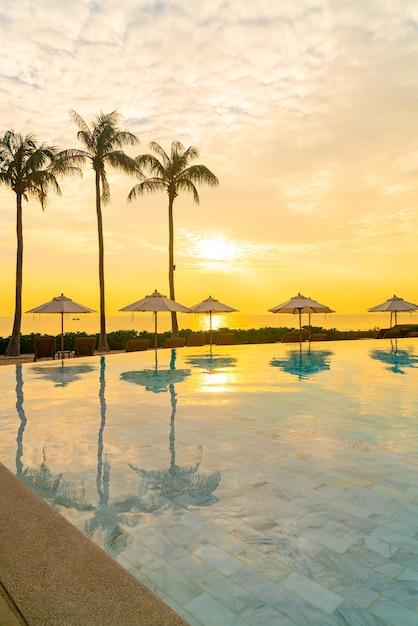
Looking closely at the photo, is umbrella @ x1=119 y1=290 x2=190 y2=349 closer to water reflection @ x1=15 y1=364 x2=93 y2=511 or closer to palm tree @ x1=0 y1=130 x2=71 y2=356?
palm tree @ x1=0 y1=130 x2=71 y2=356

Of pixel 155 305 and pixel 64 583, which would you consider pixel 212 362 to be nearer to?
pixel 155 305

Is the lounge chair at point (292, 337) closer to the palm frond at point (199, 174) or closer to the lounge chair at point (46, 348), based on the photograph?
the palm frond at point (199, 174)

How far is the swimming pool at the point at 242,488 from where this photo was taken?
287cm

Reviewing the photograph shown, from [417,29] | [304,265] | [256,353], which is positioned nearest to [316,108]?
[417,29]

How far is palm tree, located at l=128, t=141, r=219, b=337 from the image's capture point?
88.0 ft

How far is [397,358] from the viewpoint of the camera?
59.1 ft

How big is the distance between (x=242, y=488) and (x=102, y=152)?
2360 centimetres

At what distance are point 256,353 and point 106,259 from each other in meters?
10.8

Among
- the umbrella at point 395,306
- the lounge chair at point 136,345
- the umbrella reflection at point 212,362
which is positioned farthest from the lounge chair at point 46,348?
the umbrella at point 395,306

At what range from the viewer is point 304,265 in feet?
128

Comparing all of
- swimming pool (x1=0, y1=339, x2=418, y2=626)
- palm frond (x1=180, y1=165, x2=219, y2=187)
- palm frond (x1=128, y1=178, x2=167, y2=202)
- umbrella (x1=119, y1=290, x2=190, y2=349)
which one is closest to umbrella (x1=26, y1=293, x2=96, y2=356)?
umbrella (x1=119, y1=290, x2=190, y2=349)

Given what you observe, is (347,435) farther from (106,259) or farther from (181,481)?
(106,259)

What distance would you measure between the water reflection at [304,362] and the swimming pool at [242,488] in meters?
3.11

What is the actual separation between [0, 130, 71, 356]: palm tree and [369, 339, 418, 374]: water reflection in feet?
58.9
